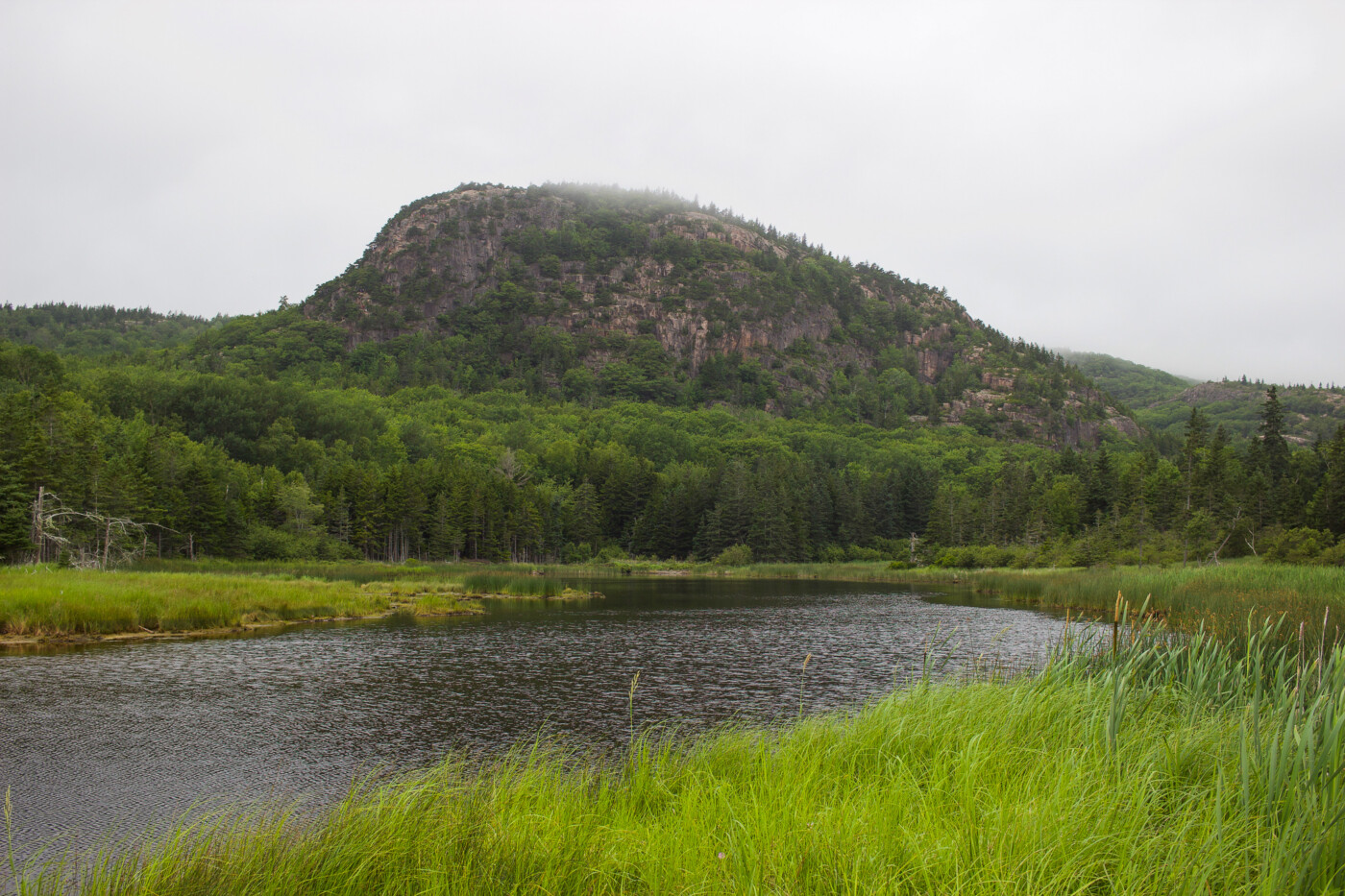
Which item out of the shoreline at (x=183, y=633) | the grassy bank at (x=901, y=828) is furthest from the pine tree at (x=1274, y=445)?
the grassy bank at (x=901, y=828)

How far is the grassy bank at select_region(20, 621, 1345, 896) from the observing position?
19.5ft

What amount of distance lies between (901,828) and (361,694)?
67.0 feet

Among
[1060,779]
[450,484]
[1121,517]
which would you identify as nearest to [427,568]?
[450,484]

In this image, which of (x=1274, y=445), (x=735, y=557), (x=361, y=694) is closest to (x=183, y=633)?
(x=361, y=694)

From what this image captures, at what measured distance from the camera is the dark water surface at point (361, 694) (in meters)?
14.5

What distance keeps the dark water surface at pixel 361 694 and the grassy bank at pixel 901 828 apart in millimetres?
5007

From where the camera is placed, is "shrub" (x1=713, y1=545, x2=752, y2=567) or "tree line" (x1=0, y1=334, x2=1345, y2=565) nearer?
"tree line" (x1=0, y1=334, x2=1345, y2=565)

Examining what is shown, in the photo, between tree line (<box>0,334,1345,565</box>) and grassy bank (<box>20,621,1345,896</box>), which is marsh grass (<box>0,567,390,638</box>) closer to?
tree line (<box>0,334,1345,565</box>)

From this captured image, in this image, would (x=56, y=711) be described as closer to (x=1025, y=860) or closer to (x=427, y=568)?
(x=1025, y=860)

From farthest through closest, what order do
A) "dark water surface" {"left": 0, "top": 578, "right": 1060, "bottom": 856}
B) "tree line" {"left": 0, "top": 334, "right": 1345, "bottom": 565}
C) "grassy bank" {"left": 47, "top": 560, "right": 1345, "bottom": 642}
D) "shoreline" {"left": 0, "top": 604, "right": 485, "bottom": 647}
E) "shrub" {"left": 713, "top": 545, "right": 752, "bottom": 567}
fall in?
"shrub" {"left": 713, "top": 545, "right": 752, "bottom": 567} → "tree line" {"left": 0, "top": 334, "right": 1345, "bottom": 565} → "shoreline" {"left": 0, "top": 604, "right": 485, "bottom": 647} → "grassy bank" {"left": 47, "top": 560, "right": 1345, "bottom": 642} → "dark water surface" {"left": 0, "top": 578, "right": 1060, "bottom": 856}

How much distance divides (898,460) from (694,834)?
17569 centimetres

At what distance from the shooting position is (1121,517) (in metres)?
83.2

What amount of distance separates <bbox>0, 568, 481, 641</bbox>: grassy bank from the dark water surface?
103 inches

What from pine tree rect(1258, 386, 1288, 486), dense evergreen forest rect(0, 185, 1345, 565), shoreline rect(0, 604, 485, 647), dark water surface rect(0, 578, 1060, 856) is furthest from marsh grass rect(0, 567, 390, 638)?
pine tree rect(1258, 386, 1288, 486)
